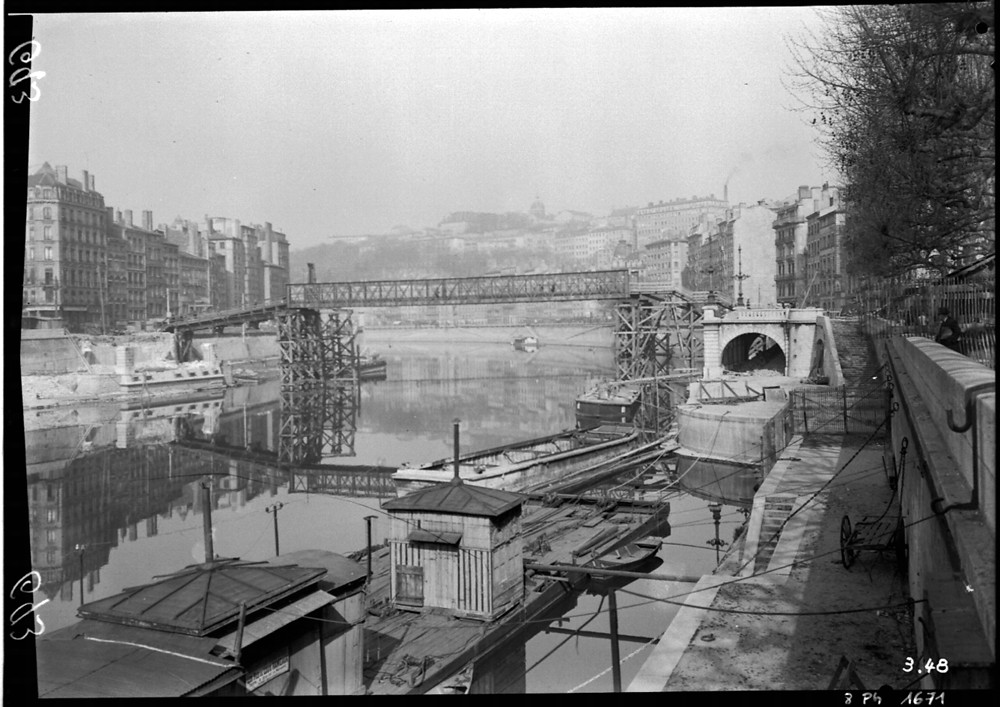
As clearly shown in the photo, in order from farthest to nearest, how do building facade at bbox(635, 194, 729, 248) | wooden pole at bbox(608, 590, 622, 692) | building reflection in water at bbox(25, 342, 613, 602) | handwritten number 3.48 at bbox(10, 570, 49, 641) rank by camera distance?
building facade at bbox(635, 194, 729, 248) → building reflection in water at bbox(25, 342, 613, 602) → wooden pole at bbox(608, 590, 622, 692) → handwritten number 3.48 at bbox(10, 570, 49, 641)

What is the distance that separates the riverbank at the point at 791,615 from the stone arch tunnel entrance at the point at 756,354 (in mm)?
27149

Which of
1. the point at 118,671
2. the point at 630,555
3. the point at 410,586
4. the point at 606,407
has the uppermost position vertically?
the point at 118,671

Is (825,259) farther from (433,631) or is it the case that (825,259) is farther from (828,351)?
(433,631)

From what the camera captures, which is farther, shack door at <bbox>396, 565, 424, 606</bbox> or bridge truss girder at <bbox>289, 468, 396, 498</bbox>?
bridge truss girder at <bbox>289, 468, 396, 498</bbox>

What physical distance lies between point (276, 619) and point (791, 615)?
13.9 feet

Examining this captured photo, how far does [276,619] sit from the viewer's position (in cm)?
564

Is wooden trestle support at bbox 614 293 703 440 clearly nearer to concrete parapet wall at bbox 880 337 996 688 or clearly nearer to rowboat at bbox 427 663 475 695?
rowboat at bbox 427 663 475 695

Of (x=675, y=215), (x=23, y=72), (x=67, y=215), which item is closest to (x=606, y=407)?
(x=67, y=215)

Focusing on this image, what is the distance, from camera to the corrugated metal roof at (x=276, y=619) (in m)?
5.32

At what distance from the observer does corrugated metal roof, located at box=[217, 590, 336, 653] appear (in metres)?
5.32

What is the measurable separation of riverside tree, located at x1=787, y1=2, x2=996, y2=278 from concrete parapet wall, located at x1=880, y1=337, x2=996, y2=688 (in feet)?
8.82

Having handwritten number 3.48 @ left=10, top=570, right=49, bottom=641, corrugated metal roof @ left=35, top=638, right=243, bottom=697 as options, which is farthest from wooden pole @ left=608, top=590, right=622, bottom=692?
handwritten number 3.48 @ left=10, top=570, right=49, bottom=641

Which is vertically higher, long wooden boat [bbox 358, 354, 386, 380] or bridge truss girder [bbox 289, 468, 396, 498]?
long wooden boat [bbox 358, 354, 386, 380]

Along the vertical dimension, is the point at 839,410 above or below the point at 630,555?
above
